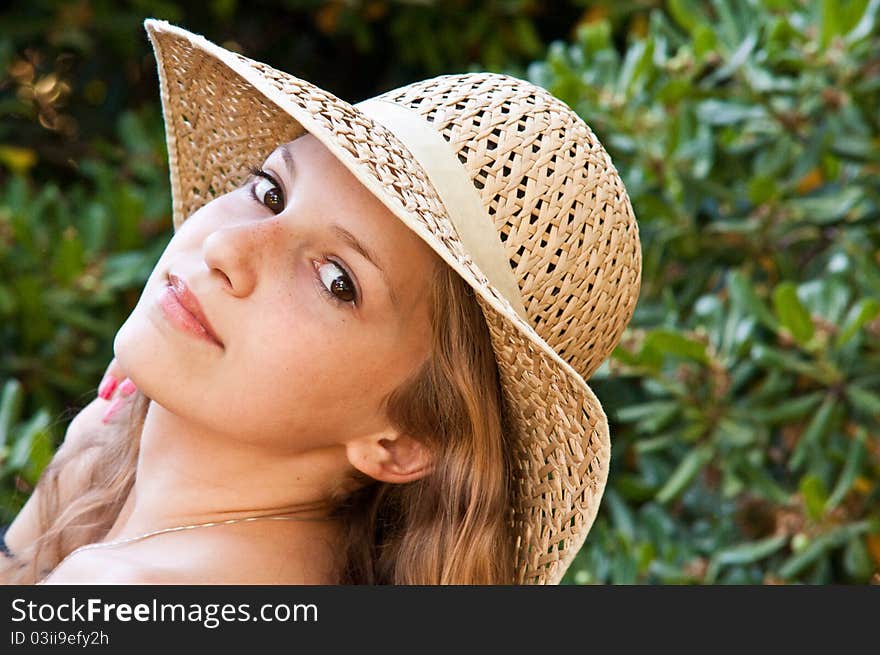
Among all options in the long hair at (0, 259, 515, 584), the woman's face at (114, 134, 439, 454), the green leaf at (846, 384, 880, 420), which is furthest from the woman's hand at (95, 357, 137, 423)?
the green leaf at (846, 384, 880, 420)

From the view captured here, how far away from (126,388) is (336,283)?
1.53 feet

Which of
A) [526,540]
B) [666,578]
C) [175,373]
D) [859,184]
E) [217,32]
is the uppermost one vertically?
[217,32]

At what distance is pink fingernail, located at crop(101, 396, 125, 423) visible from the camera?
5.27 feet

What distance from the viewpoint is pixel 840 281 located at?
209 centimetres

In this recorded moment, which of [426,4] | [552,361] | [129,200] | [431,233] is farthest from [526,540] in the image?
[426,4]

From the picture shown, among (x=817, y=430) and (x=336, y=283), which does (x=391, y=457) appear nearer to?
(x=336, y=283)

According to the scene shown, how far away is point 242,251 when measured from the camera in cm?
125

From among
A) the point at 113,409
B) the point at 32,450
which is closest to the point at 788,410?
the point at 113,409

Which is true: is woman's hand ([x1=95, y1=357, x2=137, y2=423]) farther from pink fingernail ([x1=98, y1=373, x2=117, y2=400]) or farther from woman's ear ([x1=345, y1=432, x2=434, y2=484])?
woman's ear ([x1=345, y1=432, x2=434, y2=484])

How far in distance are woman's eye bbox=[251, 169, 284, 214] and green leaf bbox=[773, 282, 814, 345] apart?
939mm

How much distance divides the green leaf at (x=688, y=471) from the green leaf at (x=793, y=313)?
0.27 m

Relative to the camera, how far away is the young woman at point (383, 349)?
1.25 m

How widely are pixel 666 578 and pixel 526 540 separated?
29.2 inches

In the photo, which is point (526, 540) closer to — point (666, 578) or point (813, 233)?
point (666, 578)
